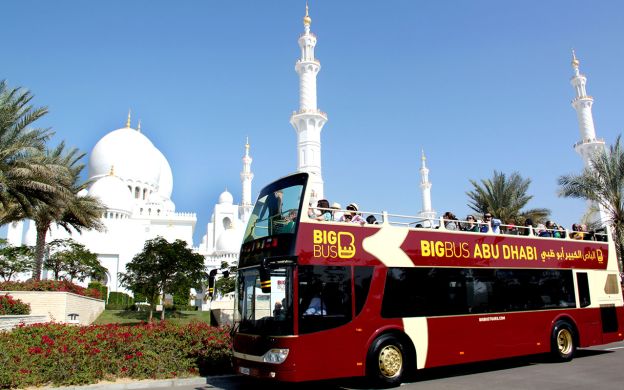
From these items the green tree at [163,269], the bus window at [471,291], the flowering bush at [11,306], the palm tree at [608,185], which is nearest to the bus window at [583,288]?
the bus window at [471,291]

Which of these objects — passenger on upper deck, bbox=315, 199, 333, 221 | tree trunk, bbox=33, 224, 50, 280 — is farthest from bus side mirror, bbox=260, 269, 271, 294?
tree trunk, bbox=33, 224, 50, 280

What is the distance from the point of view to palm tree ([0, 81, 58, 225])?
15509 mm

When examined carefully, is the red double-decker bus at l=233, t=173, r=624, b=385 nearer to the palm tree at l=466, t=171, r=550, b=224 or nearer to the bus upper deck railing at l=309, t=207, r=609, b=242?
the bus upper deck railing at l=309, t=207, r=609, b=242

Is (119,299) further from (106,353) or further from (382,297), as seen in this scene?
(382,297)

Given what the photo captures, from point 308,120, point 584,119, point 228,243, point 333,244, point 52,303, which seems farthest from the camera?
point 228,243

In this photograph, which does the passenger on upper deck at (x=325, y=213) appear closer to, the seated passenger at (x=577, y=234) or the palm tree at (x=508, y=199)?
the seated passenger at (x=577, y=234)

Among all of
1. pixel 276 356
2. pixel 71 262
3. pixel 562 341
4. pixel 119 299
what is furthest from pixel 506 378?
pixel 119 299

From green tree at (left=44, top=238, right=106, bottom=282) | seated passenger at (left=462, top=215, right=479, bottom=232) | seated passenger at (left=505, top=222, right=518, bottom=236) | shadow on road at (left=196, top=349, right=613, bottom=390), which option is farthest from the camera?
green tree at (left=44, top=238, right=106, bottom=282)

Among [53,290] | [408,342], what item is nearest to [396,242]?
[408,342]

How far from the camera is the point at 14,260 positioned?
84.0ft

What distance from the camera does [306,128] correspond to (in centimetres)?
3788

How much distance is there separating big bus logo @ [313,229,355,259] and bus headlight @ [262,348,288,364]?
174 cm

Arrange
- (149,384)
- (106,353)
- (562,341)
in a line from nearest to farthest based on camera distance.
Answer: (149,384) < (106,353) < (562,341)

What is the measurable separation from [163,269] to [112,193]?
25.3 metres
